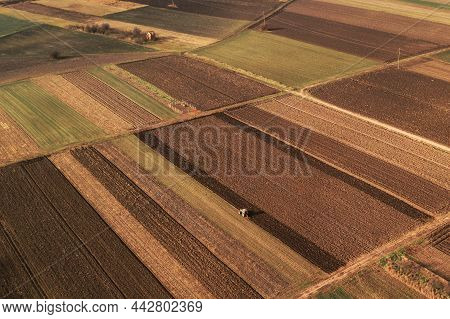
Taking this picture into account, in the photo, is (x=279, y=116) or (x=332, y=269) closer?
(x=332, y=269)

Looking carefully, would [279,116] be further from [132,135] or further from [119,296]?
[119,296]

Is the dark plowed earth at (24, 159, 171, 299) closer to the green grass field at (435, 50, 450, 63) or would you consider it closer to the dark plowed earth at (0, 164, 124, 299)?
the dark plowed earth at (0, 164, 124, 299)

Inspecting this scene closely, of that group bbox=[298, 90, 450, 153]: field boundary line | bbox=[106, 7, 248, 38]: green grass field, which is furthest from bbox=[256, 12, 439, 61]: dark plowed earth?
bbox=[298, 90, 450, 153]: field boundary line

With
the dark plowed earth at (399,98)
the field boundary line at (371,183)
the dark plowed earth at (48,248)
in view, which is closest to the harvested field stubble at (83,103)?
the dark plowed earth at (48,248)

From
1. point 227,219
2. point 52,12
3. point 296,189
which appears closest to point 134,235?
point 227,219

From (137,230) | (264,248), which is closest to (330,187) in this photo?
(264,248)

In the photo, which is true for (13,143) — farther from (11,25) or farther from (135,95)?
(11,25)
